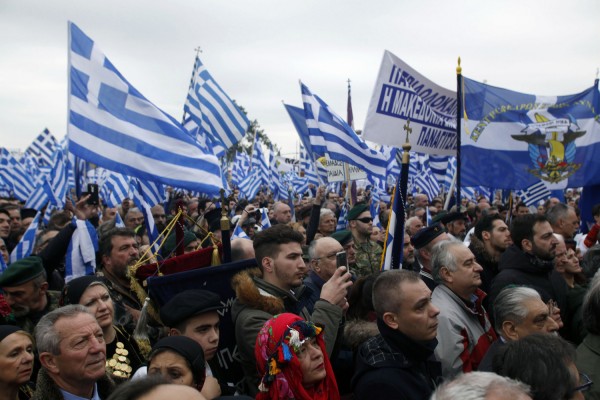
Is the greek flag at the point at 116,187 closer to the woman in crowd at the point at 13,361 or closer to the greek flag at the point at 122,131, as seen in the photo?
the greek flag at the point at 122,131

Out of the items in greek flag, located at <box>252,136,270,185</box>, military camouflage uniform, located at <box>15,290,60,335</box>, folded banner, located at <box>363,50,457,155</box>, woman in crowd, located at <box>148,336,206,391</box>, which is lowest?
military camouflage uniform, located at <box>15,290,60,335</box>

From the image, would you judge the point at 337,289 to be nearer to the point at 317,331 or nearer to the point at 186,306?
the point at 317,331

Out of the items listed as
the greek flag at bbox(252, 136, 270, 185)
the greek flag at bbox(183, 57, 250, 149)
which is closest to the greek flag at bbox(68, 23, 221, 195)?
the greek flag at bbox(183, 57, 250, 149)

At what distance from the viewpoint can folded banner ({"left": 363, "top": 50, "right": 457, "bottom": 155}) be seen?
855cm

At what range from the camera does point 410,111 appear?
28.5ft

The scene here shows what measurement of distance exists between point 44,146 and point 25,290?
23122 mm

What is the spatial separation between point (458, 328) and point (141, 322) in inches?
93.0

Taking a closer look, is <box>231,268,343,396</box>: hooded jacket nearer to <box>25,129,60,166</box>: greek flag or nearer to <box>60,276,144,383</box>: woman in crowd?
<box>60,276,144,383</box>: woman in crowd

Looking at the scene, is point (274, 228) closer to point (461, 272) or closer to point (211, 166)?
point (461, 272)

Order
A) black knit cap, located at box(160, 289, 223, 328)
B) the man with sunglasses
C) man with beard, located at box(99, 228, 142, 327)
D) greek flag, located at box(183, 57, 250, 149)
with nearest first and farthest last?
black knit cap, located at box(160, 289, 223, 328) → man with beard, located at box(99, 228, 142, 327) → the man with sunglasses → greek flag, located at box(183, 57, 250, 149)

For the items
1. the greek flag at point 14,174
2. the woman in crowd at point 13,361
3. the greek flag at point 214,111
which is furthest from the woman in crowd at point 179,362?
the greek flag at point 14,174

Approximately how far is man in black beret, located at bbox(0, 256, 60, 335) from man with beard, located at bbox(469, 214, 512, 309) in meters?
4.37

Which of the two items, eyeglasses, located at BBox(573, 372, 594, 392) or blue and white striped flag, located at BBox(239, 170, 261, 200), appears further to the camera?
blue and white striped flag, located at BBox(239, 170, 261, 200)

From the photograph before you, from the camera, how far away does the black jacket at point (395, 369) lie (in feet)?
10.4
